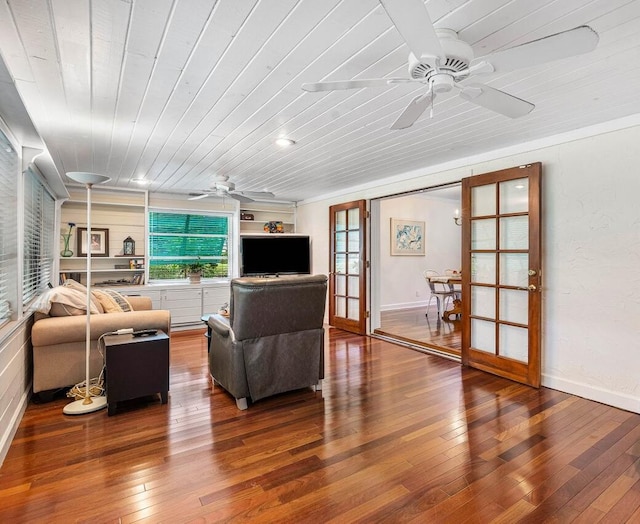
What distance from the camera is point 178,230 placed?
20.5 ft

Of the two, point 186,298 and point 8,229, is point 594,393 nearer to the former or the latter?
point 8,229

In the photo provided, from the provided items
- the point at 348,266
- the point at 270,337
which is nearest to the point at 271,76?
the point at 270,337

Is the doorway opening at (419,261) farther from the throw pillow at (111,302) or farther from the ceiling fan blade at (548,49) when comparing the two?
the ceiling fan blade at (548,49)

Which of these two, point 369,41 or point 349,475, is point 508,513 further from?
point 369,41

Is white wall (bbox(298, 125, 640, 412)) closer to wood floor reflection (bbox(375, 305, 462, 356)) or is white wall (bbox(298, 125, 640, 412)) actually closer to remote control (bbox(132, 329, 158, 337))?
wood floor reflection (bbox(375, 305, 462, 356))

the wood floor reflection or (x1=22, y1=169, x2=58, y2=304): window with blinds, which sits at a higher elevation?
(x1=22, y1=169, x2=58, y2=304): window with blinds

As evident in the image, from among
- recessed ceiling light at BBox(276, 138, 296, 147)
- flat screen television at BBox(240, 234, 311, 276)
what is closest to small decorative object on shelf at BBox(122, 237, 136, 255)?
flat screen television at BBox(240, 234, 311, 276)

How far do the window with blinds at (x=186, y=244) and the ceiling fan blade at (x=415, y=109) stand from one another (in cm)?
488

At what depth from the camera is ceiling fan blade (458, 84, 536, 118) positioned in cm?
178

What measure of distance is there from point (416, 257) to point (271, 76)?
6.15 m

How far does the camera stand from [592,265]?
2.96 m

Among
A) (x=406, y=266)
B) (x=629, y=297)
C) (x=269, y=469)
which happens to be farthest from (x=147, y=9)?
(x=406, y=266)

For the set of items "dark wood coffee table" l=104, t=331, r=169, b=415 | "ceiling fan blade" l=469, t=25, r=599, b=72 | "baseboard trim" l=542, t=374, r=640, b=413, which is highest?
"ceiling fan blade" l=469, t=25, r=599, b=72

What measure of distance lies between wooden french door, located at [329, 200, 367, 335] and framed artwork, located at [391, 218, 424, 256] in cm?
195
